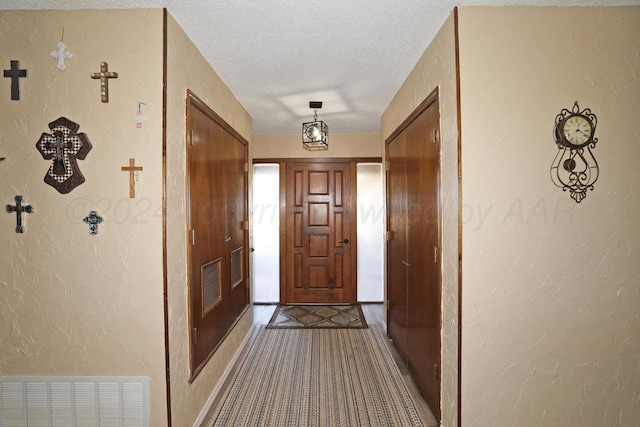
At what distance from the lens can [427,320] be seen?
2174mm

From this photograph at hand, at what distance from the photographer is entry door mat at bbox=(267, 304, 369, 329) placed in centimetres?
376

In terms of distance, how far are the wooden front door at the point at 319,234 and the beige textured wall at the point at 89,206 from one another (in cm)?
295

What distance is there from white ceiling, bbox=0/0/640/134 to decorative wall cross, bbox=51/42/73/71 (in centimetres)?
23

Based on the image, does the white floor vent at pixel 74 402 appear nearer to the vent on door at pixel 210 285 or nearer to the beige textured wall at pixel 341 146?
the vent on door at pixel 210 285

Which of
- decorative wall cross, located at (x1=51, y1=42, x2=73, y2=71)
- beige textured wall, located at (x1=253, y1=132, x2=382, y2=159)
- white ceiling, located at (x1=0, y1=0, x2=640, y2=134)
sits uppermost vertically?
white ceiling, located at (x1=0, y1=0, x2=640, y2=134)

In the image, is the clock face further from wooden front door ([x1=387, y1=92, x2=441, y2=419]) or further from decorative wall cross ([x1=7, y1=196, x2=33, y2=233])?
decorative wall cross ([x1=7, y1=196, x2=33, y2=233])

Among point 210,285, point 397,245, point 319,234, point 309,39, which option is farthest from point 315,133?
point 319,234

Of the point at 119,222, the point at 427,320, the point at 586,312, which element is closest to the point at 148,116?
the point at 119,222

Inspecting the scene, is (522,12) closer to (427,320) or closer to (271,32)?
(271,32)

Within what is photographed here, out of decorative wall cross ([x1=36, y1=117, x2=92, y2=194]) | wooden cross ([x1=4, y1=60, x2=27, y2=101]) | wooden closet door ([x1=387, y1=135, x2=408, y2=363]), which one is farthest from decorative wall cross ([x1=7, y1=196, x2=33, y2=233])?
wooden closet door ([x1=387, y1=135, x2=408, y2=363])

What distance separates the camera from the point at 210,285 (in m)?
2.36

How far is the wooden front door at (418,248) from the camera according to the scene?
2018mm

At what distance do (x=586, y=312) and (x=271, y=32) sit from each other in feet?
8.20

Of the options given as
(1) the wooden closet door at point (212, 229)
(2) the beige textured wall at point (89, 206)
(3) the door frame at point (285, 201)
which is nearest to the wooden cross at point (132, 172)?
(2) the beige textured wall at point (89, 206)
